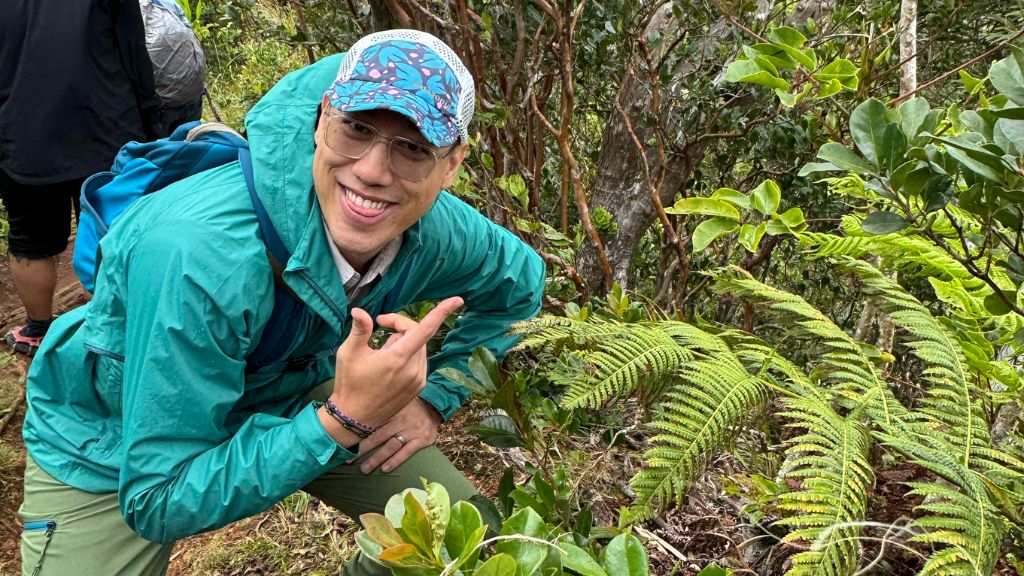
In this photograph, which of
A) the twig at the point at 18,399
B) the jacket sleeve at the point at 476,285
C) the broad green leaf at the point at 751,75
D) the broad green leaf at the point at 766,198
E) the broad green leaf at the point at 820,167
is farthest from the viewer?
the twig at the point at 18,399

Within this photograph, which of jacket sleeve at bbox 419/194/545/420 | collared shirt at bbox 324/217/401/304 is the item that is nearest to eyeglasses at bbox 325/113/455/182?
A: collared shirt at bbox 324/217/401/304

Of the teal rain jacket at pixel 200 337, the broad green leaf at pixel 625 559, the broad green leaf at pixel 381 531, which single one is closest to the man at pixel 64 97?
the teal rain jacket at pixel 200 337

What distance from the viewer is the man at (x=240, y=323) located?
1.65 metres

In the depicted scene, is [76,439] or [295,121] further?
[76,439]

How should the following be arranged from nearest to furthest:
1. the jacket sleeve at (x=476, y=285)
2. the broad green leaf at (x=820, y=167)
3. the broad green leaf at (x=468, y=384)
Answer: the broad green leaf at (x=820, y=167), the broad green leaf at (x=468, y=384), the jacket sleeve at (x=476, y=285)

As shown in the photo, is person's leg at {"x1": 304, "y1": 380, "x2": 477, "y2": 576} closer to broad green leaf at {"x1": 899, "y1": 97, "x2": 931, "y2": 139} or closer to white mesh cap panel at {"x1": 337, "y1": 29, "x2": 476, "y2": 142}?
white mesh cap panel at {"x1": 337, "y1": 29, "x2": 476, "y2": 142}

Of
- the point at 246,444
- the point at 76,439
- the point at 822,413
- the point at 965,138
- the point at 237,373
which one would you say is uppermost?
the point at 965,138

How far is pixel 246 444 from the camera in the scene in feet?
5.85

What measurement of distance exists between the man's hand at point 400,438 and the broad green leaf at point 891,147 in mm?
1347

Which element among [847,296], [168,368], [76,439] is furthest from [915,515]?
[847,296]

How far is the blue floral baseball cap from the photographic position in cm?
173

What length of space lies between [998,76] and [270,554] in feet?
9.03

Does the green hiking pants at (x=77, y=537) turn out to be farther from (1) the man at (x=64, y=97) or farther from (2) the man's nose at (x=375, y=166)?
(1) the man at (x=64, y=97)

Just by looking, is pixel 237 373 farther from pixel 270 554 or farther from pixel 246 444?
pixel 270 554
